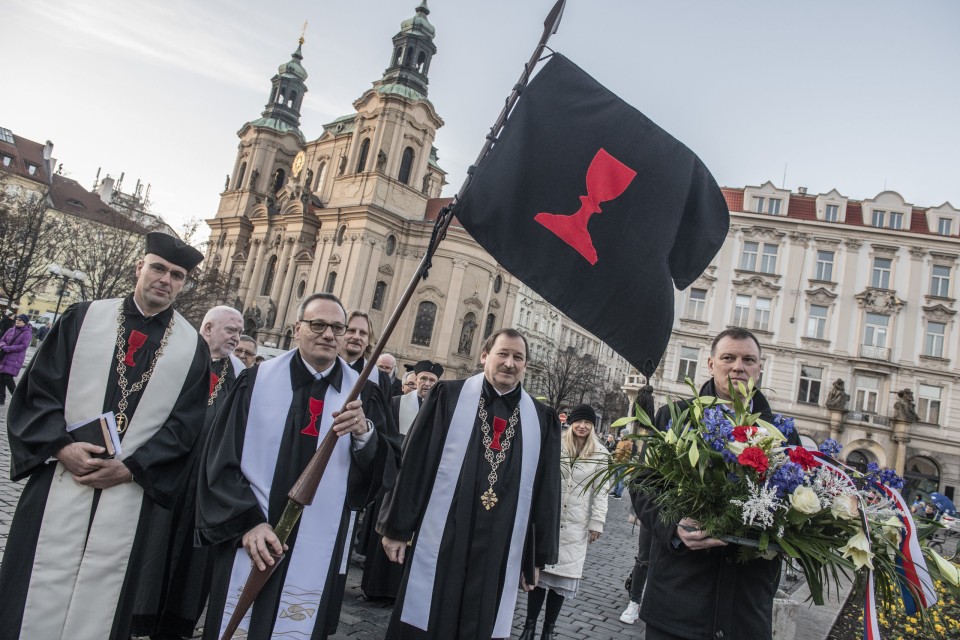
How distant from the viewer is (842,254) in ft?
110

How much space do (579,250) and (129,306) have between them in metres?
2.78

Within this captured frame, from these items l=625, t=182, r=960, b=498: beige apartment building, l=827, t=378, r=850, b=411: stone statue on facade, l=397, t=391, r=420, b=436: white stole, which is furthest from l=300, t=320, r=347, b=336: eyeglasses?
l=827, t=378, r=850, b=411: stone statue on facade

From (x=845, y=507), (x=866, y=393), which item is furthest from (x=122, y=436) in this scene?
(x=866, y=393)

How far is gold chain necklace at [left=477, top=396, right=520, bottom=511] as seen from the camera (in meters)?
3.82

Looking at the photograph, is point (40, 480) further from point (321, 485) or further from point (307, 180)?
point (307, 180)

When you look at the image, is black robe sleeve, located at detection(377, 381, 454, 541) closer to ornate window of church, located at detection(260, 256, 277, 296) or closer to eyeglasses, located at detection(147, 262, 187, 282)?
eyeglasses, located at detection(147, 262, 187, 282)

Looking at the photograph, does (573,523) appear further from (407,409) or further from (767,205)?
(767,205)

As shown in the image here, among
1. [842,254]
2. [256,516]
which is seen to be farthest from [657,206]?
[842,254]

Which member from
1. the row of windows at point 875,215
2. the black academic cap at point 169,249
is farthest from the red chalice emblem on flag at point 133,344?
the row of windows at point 875,215

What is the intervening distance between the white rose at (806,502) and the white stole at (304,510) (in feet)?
7.79

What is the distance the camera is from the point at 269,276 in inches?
2154

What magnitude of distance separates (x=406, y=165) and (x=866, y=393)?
34.7 metres

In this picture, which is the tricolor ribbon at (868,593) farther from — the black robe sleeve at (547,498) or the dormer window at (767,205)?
the dormer window at (767,205)

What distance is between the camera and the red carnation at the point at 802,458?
2811 millimetres
